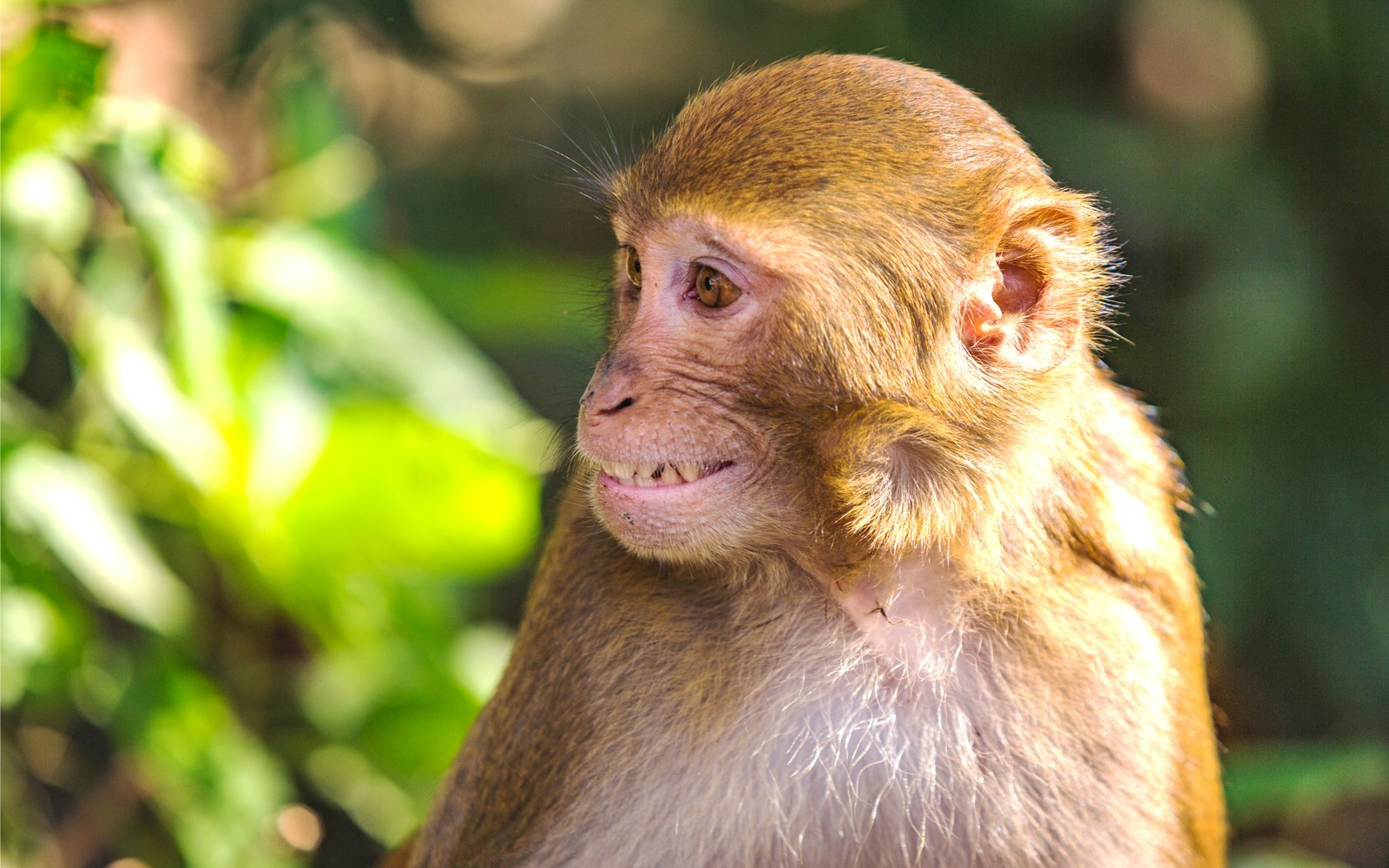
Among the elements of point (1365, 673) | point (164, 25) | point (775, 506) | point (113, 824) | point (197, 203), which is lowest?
point (113, 824)

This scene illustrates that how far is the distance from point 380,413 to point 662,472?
84.3 inches

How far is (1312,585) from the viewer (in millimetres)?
4867

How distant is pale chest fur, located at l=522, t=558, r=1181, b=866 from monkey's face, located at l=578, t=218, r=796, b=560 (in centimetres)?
24

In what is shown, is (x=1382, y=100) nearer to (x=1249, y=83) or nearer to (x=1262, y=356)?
(x=1249, y=83)

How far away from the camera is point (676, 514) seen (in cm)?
210

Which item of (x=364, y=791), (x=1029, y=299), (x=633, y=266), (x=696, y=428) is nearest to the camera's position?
(x=696, y=428)

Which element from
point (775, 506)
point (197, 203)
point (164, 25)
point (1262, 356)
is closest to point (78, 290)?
point (197, 203)

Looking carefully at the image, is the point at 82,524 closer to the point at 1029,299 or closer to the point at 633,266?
the point at 633,266

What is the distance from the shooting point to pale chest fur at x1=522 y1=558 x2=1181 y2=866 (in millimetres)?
2268

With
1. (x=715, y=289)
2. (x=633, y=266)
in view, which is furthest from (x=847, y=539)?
(x=633, y=266)

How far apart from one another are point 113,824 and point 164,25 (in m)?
3.22

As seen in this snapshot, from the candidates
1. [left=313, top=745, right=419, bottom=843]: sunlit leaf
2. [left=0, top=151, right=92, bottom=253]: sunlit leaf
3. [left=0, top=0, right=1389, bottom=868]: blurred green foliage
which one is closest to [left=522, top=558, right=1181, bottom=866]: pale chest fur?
[left=0, top=0, right=1389, bottom=868]: blurred green foliage

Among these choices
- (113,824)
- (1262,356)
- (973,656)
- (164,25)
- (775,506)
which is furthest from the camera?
(164,25)

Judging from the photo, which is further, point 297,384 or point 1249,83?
point 1249,83
